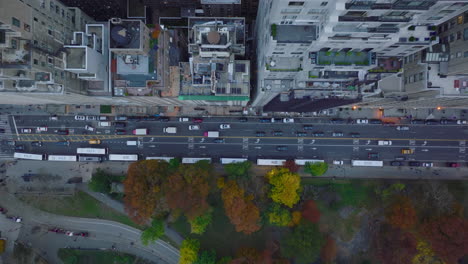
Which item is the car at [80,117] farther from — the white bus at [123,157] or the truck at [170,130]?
the truck at [170,130]

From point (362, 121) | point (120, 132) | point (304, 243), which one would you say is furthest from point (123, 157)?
point (362, 121)

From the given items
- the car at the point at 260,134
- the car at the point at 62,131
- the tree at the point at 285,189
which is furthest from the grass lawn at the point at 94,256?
the car at the point at 260,134

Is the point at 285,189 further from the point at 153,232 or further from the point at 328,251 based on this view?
the point at 153,232

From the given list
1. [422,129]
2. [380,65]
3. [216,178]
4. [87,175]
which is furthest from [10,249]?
[422,129]

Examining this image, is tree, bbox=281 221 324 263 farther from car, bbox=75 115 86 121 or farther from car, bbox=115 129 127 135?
car, bbox=75 115 86 121

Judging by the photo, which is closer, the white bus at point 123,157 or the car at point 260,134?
the white bus at point 123,157

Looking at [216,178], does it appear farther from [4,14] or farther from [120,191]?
[4,14]

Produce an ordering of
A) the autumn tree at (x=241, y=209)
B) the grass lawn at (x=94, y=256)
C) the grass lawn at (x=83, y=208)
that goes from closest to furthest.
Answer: the autumn tree at (x=241, y=209), the grass lawn at (x=94, y=256), the grass lawn at (x=83, y=208)
